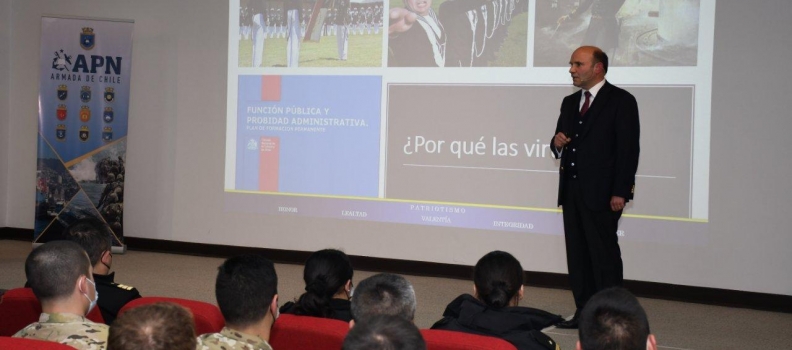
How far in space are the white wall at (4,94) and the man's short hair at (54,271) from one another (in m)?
6.17

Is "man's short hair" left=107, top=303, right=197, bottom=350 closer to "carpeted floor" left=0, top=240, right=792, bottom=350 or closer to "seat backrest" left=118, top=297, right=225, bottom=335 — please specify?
"seat backrest" left=118, top=297, right=225, bottom=335

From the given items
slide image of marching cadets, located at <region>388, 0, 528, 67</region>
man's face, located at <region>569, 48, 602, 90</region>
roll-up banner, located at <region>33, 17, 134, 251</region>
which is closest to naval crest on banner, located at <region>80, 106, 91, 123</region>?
roll-up banner, located at <region>33, 17, 134, 251</region>

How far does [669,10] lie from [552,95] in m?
0.95

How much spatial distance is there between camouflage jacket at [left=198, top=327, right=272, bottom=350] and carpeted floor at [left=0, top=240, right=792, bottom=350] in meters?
2.38

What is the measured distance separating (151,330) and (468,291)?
436cm

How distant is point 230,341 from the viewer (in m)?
2.05

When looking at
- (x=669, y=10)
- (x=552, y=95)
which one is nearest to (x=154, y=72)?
(x=552, y=95)

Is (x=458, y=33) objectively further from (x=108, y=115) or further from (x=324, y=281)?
(x=324, y=281)

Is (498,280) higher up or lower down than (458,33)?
lower down

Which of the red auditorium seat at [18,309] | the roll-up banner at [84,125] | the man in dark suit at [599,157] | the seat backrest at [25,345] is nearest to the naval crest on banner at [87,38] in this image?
the roll-up banner at [84,125]

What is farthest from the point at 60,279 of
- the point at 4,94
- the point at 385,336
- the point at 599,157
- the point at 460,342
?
the point at 4,94

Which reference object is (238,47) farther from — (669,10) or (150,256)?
(669,10)

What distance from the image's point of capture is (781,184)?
5.29 meters

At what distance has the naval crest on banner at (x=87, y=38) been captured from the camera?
716cm
